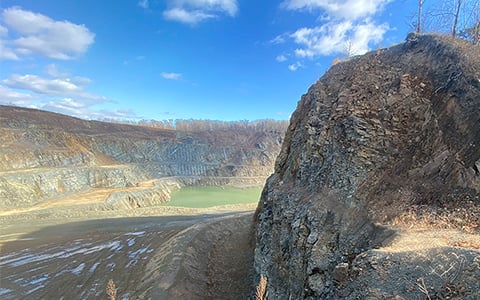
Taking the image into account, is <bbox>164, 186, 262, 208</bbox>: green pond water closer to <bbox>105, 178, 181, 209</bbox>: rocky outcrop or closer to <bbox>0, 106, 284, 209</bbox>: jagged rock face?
<bbox>105, 178, 181, 209</bbox>: rocky outcrop

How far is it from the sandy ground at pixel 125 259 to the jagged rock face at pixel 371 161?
3.75 metres

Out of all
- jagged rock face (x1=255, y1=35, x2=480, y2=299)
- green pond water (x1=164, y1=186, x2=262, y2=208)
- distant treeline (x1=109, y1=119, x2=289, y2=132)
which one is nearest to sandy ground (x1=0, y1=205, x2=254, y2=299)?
jagged rock face (x1=255, y1=35, x2=480, y2=299)

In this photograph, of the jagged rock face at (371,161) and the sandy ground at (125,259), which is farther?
the sandy ground at (125,259)

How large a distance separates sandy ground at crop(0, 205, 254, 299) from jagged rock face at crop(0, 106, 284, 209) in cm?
1022

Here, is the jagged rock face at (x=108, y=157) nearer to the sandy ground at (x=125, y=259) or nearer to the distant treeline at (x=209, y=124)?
the sandy ground at (x=125, y=259)

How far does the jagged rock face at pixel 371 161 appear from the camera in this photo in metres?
7.97

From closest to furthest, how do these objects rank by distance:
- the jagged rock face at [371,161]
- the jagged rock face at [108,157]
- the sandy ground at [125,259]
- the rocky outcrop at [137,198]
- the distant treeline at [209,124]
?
the jagged rock face at [371,161] < the sandy ground at [125,259] < the rocky outcrop at [137,198] < the jagged rock face at [108,157] < the distant treeline at [209,124]

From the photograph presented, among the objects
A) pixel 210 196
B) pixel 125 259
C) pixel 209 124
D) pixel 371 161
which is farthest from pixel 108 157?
pixel 209 124

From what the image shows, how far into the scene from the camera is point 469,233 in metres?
6.28

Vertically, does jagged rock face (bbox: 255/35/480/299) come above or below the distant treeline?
below

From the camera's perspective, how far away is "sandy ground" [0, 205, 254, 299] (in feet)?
46.4

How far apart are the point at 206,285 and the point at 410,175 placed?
10.9 meters

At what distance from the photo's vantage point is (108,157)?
190ft

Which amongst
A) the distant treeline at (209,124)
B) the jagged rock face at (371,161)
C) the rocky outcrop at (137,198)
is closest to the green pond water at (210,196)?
the rocky outcrop at (137,198)
